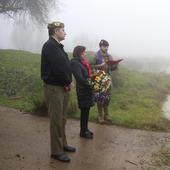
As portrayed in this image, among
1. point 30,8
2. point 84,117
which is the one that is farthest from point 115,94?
point 30,8

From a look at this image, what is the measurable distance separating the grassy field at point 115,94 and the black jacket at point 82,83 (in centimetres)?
202

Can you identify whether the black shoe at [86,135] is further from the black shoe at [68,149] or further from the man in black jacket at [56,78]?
the man in black jacket at [56,78]

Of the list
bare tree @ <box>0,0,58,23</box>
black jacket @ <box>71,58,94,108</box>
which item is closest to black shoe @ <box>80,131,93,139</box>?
black jacket @ <box>71,58,94,108</box>

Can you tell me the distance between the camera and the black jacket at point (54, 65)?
7.16 meters

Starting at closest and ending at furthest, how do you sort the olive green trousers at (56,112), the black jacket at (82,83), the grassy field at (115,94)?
1. the olive green trousers at (56,112)
2. the black jacket at (82,83)
3. the grassy field at (115,94)

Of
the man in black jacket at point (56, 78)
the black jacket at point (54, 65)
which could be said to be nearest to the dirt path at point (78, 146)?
the man in black jacket at point (56, 78)

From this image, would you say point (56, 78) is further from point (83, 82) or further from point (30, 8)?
point (30, 8)

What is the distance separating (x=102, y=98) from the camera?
34.2 feet

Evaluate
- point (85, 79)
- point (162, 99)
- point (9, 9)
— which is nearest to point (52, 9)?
point (9, 9)

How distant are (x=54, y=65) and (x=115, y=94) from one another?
866cm

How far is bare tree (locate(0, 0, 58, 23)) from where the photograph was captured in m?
25.6

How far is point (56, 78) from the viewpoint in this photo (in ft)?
23.8

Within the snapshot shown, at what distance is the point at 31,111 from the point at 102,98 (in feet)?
7.51

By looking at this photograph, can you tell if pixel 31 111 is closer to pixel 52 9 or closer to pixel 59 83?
pixel 59 83
